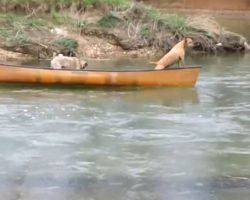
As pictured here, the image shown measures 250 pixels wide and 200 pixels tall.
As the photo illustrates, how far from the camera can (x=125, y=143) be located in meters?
10.1

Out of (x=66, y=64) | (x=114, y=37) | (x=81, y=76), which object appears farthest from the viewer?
(x=114, y=37)

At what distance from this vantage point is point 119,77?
14070mm

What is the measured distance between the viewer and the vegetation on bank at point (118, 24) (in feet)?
64.9

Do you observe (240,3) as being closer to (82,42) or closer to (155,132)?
(82,42)

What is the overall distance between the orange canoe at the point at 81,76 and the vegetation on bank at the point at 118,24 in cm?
498

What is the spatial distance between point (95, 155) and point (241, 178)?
1963 millimetres

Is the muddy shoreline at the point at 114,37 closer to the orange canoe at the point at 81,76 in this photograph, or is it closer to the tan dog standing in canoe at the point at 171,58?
the tan dog standing in canoe at the point at 171,58

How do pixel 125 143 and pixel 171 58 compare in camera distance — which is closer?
pixel 125 143

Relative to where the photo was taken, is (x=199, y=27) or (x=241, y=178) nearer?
(x=241, y=178)

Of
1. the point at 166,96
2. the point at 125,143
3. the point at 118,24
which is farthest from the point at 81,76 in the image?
the point at 118,24

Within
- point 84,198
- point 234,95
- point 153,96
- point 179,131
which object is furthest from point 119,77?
point 84,198

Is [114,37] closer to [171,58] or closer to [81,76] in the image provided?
[171,58]

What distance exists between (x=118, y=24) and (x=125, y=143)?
10.5 m

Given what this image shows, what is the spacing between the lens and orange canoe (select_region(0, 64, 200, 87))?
14000mm
